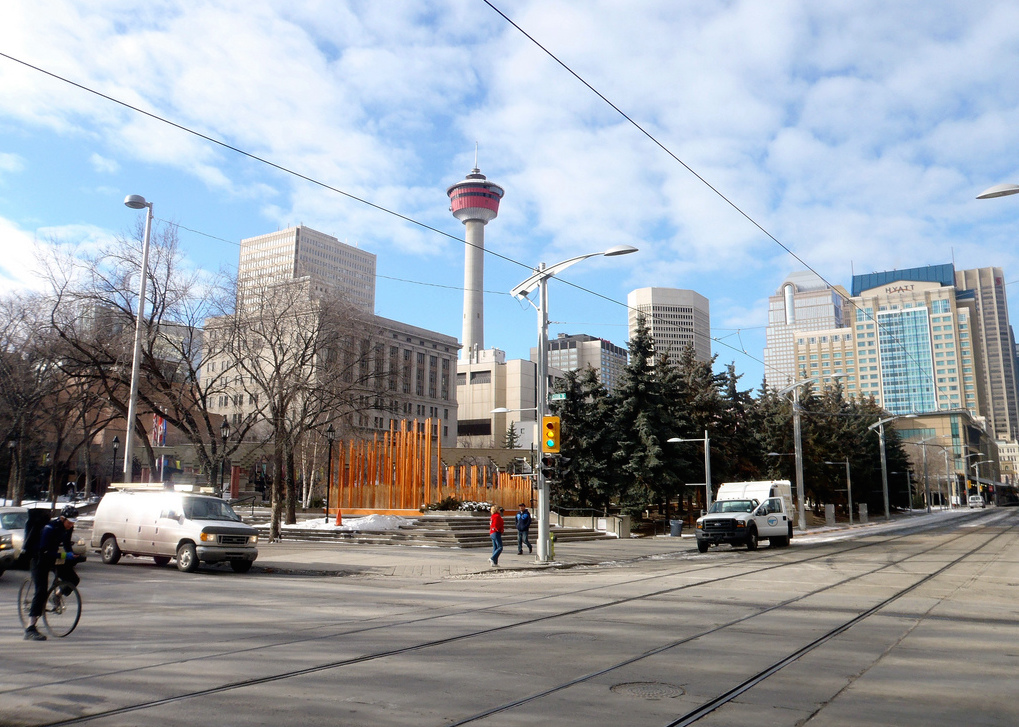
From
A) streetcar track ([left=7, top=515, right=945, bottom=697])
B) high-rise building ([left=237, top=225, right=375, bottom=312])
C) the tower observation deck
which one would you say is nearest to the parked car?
streetcar track ([left=7, top=515, right=945, bottom=697])

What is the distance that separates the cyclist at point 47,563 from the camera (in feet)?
30.1

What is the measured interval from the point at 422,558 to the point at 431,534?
6.39 metres

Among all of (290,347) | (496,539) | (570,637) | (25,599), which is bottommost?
(570,637)

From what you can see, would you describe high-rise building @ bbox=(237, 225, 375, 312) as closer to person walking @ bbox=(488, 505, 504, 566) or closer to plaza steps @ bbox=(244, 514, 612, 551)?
plaza steps @ bbox=(244, 514, 612, 551)

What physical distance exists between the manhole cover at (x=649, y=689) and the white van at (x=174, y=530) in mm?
14239

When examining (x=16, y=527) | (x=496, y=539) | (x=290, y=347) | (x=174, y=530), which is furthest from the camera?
(x=290, y=347)

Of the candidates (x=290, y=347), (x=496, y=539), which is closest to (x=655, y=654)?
(x=496, y=539)

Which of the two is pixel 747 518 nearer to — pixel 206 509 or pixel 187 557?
pixel 206 509

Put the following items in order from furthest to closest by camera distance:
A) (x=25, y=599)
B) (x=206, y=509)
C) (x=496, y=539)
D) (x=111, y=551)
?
(x=496, y=539) → (x=111, y=551) → (x=206, y=509) → (x=25, y=599)

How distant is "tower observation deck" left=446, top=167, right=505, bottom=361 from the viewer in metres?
179

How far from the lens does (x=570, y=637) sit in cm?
951

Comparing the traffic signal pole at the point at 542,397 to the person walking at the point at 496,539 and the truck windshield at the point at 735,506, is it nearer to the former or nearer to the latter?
the person walking at the point at 496,539

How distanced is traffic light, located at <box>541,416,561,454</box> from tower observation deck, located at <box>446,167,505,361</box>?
154 meters

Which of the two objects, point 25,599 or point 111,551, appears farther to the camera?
point 111,551
